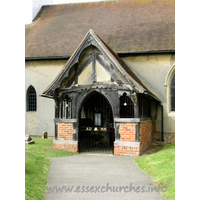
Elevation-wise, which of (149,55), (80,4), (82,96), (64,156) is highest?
(80,4)

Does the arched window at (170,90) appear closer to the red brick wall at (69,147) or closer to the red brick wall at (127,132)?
the red brick wall at (127,132)

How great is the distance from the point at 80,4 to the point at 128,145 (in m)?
14.6

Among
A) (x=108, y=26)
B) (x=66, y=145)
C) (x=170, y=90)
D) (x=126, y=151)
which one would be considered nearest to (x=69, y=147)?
(x=66, y=145)

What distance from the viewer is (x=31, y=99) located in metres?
17.5

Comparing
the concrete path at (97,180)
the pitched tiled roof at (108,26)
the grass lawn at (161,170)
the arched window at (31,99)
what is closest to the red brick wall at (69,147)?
the concrete path at (97,180)

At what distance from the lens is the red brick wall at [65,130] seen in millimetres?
12117

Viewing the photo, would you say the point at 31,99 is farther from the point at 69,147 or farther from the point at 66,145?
the point at 69,147

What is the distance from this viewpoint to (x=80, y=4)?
21562mm

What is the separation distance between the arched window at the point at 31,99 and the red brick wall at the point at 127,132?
8.11 m

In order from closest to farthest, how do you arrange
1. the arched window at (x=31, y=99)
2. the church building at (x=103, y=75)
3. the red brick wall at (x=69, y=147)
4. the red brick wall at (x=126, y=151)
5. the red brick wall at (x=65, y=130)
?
the red brick wall at (x=126, y=151) → the church building at (x=103, y=75) → the red brick wall at (x=69, y=147) → the red brick wall at (x=65, y=130) → the arched window at (x=31, y=99)

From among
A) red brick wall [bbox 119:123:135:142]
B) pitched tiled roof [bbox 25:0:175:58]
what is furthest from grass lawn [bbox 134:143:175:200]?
pitched tiled roof [bbox 25:0:175:58]

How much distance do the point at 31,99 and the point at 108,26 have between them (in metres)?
7.32
